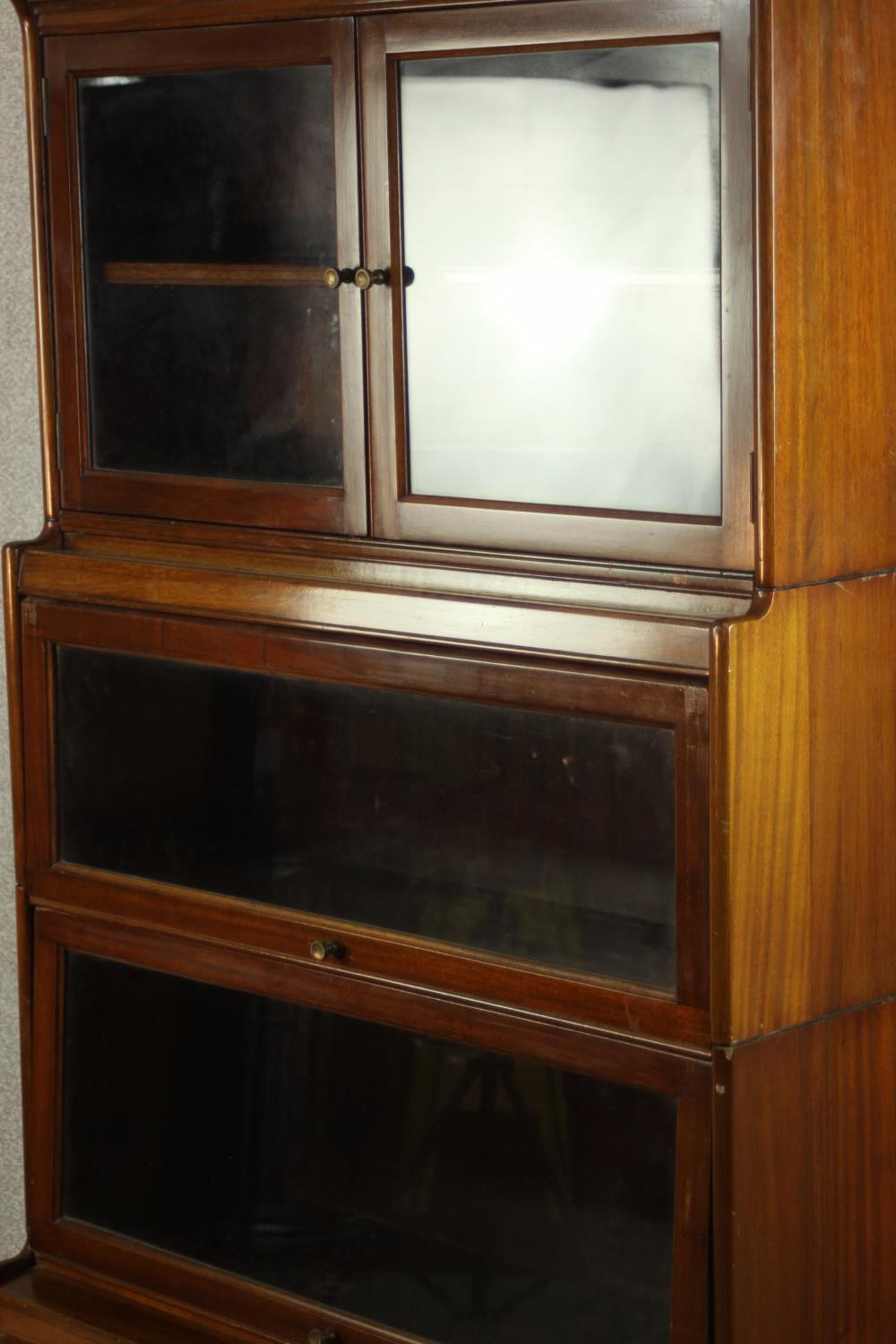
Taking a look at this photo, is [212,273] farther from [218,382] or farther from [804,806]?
[804,806]

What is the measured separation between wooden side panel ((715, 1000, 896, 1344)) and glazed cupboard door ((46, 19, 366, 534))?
0.63m

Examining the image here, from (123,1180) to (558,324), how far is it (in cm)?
104

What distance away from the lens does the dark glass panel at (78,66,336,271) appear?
1555mm

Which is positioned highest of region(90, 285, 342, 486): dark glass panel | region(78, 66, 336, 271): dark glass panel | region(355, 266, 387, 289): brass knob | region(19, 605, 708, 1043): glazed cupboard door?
region(78, 66, 336, 271): dark glass panel

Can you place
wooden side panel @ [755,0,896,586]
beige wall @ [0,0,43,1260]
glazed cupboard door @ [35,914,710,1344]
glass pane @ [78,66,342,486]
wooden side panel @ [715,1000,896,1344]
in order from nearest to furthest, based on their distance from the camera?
wooden side panel @ [755,0,896,586], wooden side panel @ [715,1000,896,1344], glazed cupboard door @ [35,914,710,1344], glass pane @ [78,66,342,486], beige wall @ [0,0,43,1260]

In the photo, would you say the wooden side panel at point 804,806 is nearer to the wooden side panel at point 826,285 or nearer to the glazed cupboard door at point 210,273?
the wooden side panel at point 826,285

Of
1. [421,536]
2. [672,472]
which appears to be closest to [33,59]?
Answer: [421,536]

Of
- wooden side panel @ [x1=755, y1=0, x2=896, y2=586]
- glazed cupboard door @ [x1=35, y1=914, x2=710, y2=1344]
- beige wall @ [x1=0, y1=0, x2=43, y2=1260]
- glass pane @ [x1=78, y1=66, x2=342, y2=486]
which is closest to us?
wooden side panel @ [x1=755, y1=0, x2=896, y2=586]

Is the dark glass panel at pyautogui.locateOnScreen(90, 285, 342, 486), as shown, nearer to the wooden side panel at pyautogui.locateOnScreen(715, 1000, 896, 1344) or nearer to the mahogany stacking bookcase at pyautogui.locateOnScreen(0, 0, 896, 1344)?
the mahogany stacking bookcase at pyautogui.locateOnScreen(0, 0, 896, 1344)

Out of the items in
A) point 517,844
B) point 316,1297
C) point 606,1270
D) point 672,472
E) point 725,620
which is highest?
point 672,472

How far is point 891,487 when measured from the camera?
4.61 ft

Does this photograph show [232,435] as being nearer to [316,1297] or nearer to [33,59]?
[33,59]

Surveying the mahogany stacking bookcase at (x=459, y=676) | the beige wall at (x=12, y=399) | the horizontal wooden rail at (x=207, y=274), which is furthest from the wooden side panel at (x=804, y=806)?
the beige wall at (x=12, y=399)

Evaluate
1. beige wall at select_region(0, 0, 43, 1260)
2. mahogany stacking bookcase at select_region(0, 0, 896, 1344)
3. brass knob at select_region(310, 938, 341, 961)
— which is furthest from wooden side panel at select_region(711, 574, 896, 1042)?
beige wall at select_region(0, 0, 43, 1260)
